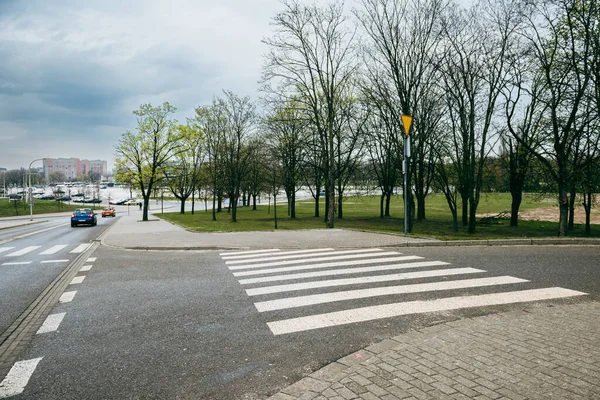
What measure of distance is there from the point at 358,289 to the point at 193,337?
3.29 metres

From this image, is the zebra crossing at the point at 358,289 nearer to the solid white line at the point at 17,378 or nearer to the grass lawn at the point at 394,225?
the solid white line at the point at 17,378

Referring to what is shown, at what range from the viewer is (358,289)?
703cm

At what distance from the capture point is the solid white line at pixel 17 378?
3582 millimetres

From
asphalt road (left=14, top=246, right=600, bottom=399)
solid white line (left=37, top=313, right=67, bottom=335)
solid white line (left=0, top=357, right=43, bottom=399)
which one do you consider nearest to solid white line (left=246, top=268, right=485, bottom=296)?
asphalt road (left=14, top=246, right=600, bottom=399)

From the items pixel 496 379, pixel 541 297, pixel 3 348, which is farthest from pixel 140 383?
pixel 541 297

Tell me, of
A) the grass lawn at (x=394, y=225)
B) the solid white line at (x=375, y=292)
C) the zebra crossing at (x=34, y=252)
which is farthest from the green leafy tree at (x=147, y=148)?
the solid white line at (x=375, y=292)

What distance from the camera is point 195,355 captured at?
14.1ft

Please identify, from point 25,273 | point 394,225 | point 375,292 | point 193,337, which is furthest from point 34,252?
point 394,225

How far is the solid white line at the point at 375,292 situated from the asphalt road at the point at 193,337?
0.22 meters

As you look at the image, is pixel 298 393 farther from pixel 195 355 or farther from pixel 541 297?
pixel 541 297

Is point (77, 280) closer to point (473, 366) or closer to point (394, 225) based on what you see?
point (473, 366)

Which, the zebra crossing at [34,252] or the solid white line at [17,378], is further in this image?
the zebra crossing at [34,252]

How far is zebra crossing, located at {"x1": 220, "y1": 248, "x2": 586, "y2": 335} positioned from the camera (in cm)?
570

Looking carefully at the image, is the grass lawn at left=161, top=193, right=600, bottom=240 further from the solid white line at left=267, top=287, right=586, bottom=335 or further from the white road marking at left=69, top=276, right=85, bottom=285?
the white road marking at left=69, top=276, right=85, bottom=285
